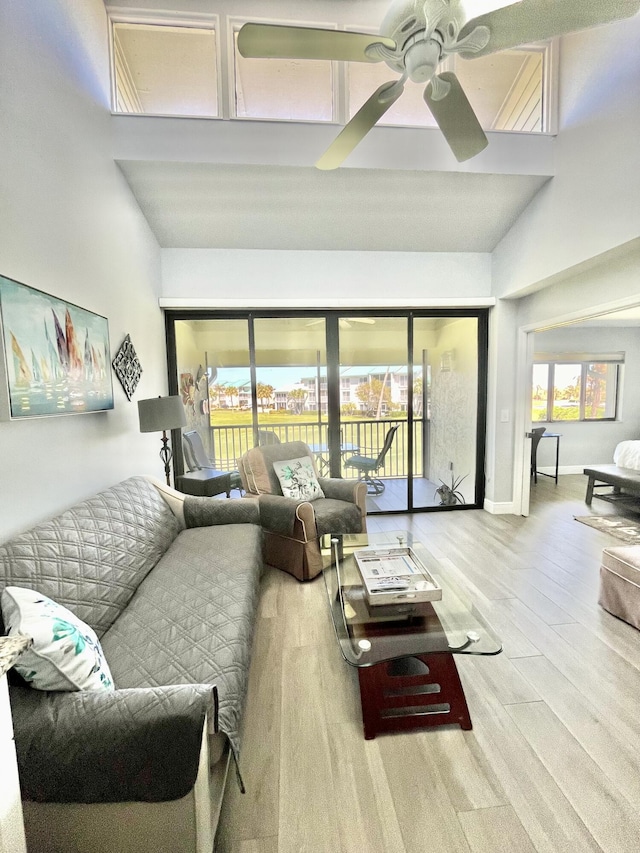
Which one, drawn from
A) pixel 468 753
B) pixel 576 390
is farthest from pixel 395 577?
pixel 576 390

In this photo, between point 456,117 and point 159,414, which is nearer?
point 456,117

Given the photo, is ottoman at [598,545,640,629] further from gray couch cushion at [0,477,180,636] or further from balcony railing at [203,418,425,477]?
gray couch cushion at [0,477,180,636]

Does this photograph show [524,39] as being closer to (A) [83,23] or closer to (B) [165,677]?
(A) [83,23]

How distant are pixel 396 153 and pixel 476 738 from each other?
3.57m

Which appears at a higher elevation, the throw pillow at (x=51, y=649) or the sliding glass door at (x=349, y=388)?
the sliding glass door at (x=349, y=388)

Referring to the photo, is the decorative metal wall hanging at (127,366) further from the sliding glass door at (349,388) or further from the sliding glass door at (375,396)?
the sliding glass door at (375,396)

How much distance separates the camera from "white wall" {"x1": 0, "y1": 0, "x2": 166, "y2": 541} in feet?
5.07

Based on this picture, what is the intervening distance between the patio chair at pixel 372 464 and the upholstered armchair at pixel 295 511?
3.37ft

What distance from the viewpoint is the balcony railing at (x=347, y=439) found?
4094 millimetres

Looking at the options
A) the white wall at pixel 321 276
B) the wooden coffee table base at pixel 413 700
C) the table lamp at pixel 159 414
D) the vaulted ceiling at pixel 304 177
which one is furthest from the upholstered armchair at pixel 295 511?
the vaulted ceiling at pixel 304 177

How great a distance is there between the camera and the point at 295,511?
8.57 ft

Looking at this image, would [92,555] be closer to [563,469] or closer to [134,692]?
[134,692]

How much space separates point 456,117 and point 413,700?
2670 millimetres

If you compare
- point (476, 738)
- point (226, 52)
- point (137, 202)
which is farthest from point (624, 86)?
point (476, 738)
